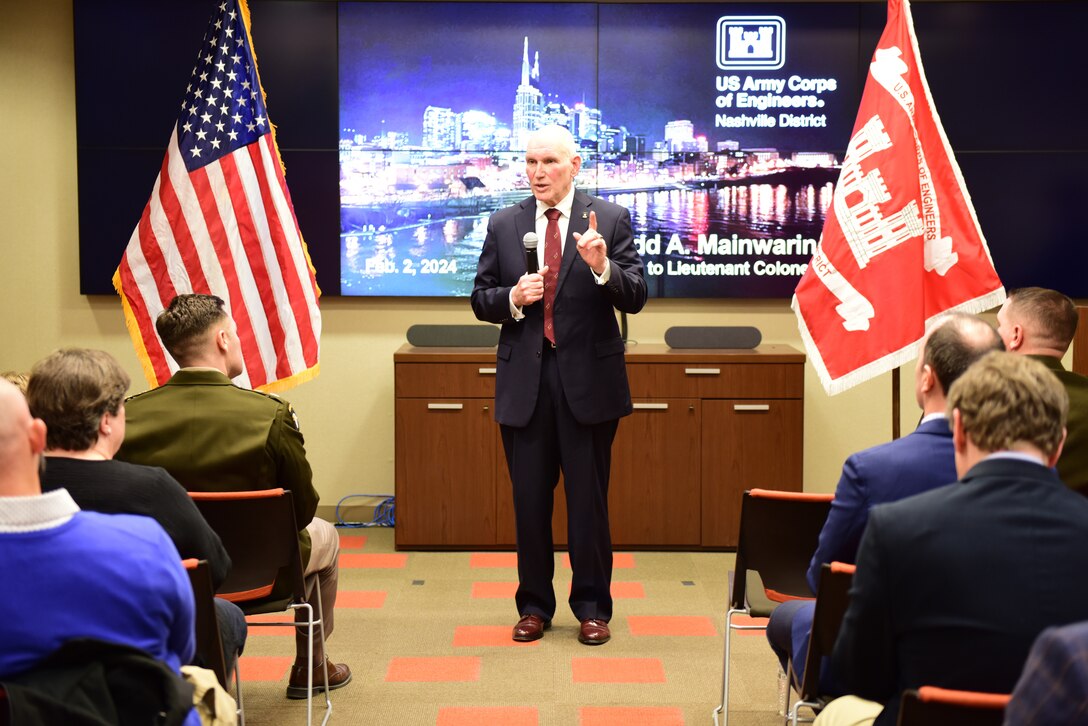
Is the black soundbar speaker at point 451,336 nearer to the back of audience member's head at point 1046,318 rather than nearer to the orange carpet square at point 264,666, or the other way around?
the orange carpet square at point 264,666

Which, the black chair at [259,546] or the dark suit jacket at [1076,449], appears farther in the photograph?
the dark suit jacket at [1076,449]

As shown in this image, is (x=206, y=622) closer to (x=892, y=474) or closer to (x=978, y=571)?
(x=892, y=474)

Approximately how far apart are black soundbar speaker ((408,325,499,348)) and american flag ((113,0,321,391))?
1053 mm

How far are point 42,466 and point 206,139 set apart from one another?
3145 millimetres

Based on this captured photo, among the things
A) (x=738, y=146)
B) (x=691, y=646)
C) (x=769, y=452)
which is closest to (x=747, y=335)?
(x=769, y=452)

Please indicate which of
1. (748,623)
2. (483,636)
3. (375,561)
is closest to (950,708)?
(483,636)

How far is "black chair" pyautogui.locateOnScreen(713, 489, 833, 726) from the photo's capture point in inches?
119

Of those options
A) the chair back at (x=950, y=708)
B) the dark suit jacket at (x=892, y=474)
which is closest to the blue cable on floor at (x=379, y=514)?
the dark suit jacket at (x=892, y=474)

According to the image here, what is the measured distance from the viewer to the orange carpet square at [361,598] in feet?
15.9

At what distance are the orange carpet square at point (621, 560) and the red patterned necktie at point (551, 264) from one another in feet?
5.51

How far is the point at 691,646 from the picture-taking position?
429 cm

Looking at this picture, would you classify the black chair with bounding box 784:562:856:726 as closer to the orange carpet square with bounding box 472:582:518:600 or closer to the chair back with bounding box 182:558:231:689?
the chair back with bounding box 182:558:231:689

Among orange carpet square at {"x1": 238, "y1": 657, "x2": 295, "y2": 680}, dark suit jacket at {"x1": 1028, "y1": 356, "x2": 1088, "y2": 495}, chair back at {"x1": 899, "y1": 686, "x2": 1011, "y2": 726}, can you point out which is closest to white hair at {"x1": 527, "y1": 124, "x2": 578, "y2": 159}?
dark suit jacket at {"x1": 1028, "y1": 356, "x2": 1088, "y2": 495}

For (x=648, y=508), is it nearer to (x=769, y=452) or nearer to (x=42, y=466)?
(x=769, y=452)
